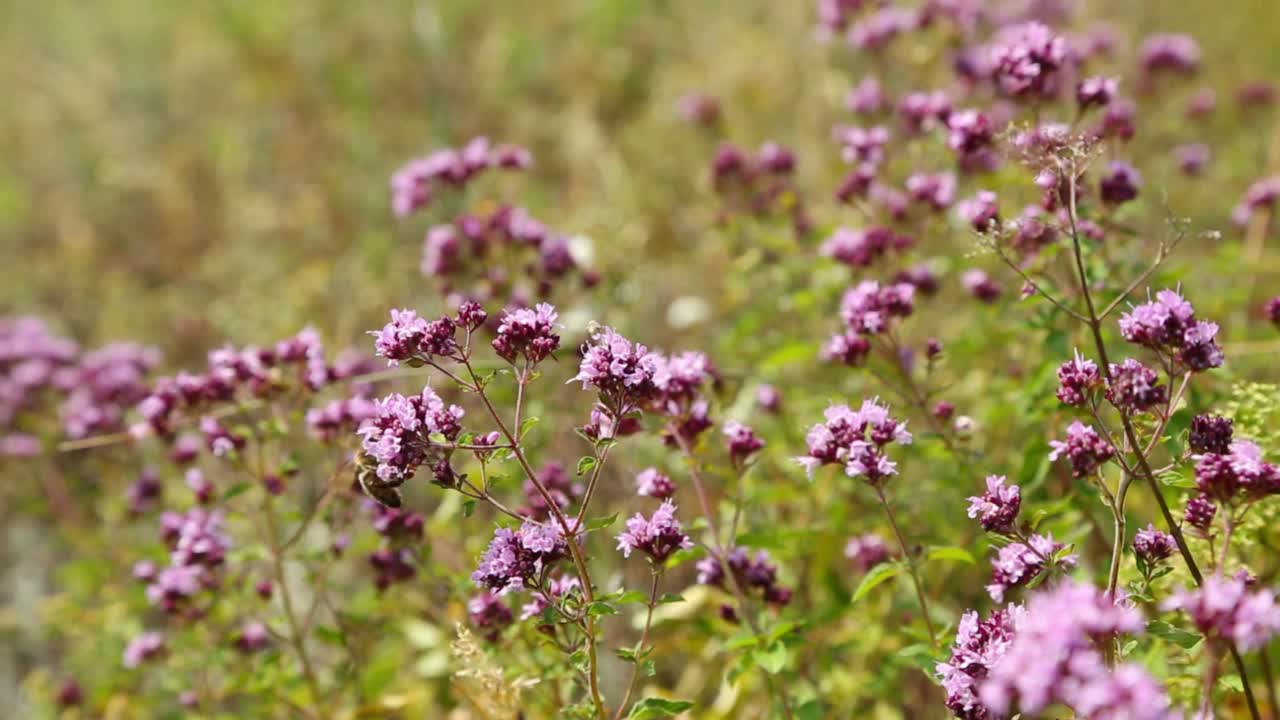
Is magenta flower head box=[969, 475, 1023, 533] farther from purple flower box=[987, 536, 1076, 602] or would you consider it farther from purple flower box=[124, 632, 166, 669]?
purple flower box=[124, 632, 166, 669]

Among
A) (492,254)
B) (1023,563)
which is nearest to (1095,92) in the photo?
(1023,563)

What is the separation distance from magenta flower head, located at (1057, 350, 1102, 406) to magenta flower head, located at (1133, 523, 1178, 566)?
30 cm

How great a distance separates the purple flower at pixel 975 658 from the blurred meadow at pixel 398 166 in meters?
1.23

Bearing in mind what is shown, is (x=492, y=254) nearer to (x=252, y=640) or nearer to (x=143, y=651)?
(x=252, y=640)

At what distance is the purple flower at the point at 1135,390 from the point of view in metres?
2.07

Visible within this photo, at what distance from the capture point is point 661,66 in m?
7.61

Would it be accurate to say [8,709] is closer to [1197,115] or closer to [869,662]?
[869,662]

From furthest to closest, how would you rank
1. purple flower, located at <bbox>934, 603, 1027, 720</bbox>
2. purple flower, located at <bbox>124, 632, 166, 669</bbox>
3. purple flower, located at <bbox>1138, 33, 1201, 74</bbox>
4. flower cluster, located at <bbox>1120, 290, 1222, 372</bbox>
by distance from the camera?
purple flower, located at <bbox>1138, 33, 1201, 74</bbox>, purple flower, located at <bbox>124, 632, 166, 669</bbox>, flower cluster, located at <bbox>1120, 290, 1222, 372</bbox>, purple flower, located at <bbox>934, 603, 1027, 720</bbox>

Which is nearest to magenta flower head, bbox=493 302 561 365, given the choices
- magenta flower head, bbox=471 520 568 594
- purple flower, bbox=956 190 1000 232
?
magenta flower head, bbox=471 520 568 594

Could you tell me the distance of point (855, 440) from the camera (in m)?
2.34

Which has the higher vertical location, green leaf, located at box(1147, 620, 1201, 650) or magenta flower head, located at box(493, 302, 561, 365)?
magenta flower head, located at box(493, 302, 561, 365)

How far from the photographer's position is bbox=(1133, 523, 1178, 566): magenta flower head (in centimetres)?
206

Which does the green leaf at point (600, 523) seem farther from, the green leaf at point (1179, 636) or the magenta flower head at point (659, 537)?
the green leaf at point (1179, 636)

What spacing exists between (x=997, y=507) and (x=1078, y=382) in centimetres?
35
